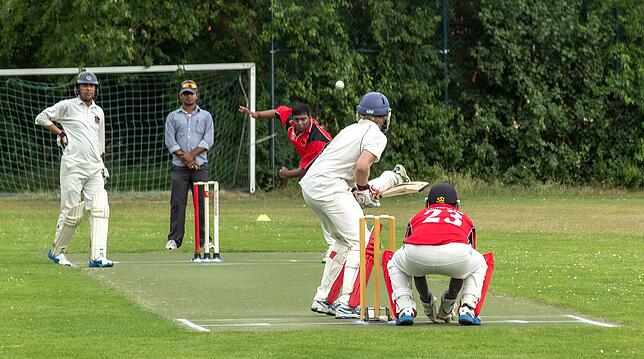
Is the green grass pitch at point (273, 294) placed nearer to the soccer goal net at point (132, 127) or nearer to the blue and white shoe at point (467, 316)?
the blue and white shoe at point (467, 316)

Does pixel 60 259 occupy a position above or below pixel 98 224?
below

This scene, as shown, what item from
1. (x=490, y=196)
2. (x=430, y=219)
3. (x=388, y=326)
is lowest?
(x=490, y=196)

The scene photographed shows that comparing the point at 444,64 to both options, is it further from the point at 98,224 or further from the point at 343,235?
the point at 343,235

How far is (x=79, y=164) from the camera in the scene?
50.8ft

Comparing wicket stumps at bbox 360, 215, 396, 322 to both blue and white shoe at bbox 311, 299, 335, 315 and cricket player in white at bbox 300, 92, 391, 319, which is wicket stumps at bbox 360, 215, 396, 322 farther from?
blue and white shoe at bbox 311, 299, 335, 315

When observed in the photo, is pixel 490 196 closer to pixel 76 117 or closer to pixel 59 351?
pixel 76 117

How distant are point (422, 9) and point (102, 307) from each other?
62.5 ft

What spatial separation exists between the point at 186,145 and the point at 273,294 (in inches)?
213

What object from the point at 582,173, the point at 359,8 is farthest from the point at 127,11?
the point at 582,173

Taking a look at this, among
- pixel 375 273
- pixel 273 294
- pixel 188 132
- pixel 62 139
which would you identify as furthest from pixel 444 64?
pixel 375 273

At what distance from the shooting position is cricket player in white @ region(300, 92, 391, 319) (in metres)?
11.3

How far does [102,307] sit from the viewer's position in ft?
38.7

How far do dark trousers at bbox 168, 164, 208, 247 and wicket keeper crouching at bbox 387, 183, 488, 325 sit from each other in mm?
7217

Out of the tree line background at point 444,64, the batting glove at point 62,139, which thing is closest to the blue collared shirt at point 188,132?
the batting glove at point 62,139
